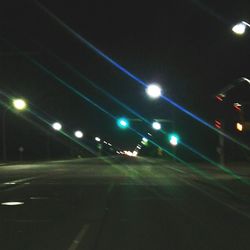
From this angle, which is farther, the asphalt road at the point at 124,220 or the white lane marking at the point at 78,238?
the asphalt road at the point at 124,220

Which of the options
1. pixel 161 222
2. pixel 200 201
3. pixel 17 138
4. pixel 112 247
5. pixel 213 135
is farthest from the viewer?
pixel 17 138

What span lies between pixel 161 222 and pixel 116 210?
11.1 ft

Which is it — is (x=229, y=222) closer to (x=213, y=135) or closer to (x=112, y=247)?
(x=112, y=247)

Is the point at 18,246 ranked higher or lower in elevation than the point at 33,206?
lower

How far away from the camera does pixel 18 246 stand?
12352 mm

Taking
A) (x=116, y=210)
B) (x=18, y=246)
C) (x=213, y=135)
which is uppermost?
(x=213, y=135)

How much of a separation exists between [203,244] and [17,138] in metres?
133

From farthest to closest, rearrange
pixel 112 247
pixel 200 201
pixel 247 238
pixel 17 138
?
pixel 17 138 → pixel 200 201 → pixel 247 238 → pixel 112 247

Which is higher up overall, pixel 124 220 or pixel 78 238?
pixel 124 220

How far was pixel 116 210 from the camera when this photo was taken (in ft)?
64.7

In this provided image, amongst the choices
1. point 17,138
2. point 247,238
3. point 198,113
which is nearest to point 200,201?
point 247,238

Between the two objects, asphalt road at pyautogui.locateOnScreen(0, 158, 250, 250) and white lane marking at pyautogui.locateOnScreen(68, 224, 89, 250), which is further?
asphalt road at pyautogui.locateOnScreen(0, 158, 250, 250)

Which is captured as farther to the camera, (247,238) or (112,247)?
(247,238)

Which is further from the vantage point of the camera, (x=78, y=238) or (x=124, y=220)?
(x=124, y=220)
